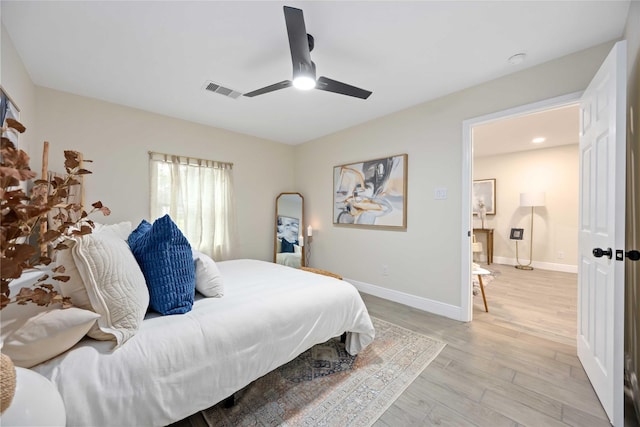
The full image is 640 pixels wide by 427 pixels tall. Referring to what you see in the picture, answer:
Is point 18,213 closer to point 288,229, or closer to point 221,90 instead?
point 221,90

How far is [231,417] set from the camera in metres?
1.41

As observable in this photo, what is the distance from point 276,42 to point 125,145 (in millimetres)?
2304

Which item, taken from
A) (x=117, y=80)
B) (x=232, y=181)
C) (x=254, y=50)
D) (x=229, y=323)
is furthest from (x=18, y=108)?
(x=229, y=323)

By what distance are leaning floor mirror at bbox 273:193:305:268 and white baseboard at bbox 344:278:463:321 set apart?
114 cm

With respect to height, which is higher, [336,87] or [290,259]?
[336,87]

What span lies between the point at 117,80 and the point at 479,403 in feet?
12.8

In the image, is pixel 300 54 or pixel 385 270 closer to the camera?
pixel 300 54

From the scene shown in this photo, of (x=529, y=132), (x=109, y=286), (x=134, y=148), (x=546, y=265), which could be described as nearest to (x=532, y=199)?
(x=546, y=265)

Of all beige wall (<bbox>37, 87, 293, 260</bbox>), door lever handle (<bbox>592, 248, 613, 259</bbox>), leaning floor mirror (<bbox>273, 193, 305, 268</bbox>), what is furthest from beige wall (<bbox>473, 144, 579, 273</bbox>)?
beige wall (<bbox>37, 87, 293, 260</bbox>)

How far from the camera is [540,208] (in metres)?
5.15

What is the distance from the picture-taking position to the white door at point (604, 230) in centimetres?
133

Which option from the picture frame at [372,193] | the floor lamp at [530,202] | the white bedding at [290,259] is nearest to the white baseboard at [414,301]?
the picture frame at [372,193]

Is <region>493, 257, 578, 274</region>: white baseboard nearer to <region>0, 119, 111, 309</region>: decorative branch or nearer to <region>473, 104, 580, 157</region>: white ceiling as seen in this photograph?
<region>473, 104, 580, 157</region>: white ceiling

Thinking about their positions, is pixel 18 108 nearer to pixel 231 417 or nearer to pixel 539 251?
pixel 231 417
